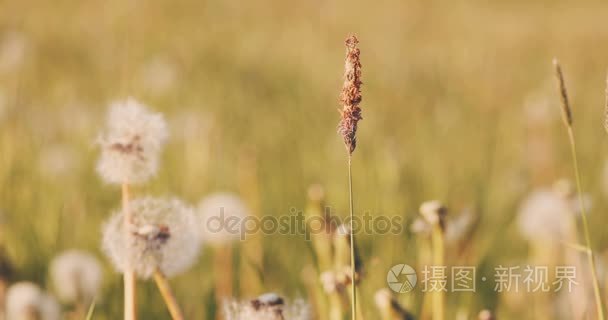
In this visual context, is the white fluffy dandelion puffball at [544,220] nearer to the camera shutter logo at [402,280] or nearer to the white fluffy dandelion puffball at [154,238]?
the camera shutter logo at [402,280]

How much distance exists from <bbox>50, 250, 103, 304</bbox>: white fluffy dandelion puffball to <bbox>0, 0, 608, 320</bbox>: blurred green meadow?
0.05 m

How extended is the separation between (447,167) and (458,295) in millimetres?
963

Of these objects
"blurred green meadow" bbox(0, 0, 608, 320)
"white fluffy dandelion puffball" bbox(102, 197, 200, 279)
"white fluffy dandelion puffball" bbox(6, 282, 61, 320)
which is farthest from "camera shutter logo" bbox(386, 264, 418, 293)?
"white fluffy dandelion puffball" bbox(6, 282, 61, 320)

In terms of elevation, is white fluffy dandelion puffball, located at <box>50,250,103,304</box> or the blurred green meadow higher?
A: the blurred green meadow

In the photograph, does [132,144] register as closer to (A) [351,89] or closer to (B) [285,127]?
(A) [351,89]

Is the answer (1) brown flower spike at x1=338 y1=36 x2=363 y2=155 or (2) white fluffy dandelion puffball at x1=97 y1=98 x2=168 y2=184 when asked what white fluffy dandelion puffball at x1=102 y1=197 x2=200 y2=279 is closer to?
(2) white fluffy dandelion puffball at x1=97 y1=98 x2=168 y2=184

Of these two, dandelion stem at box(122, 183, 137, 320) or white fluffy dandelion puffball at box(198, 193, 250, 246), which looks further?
white fluffy dandelion puffball at box(198, 193, 250, 246)

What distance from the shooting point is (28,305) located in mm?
1253

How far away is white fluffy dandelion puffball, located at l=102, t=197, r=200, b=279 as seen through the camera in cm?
95

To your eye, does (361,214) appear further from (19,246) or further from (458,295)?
(19,246)

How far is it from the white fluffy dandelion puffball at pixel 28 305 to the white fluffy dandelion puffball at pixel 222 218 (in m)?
0.46

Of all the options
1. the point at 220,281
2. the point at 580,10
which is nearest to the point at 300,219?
the point at 220,281

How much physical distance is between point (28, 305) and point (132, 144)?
414 mm

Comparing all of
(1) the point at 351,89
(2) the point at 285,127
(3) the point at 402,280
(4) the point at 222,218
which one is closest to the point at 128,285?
(1) the point at 351,89
